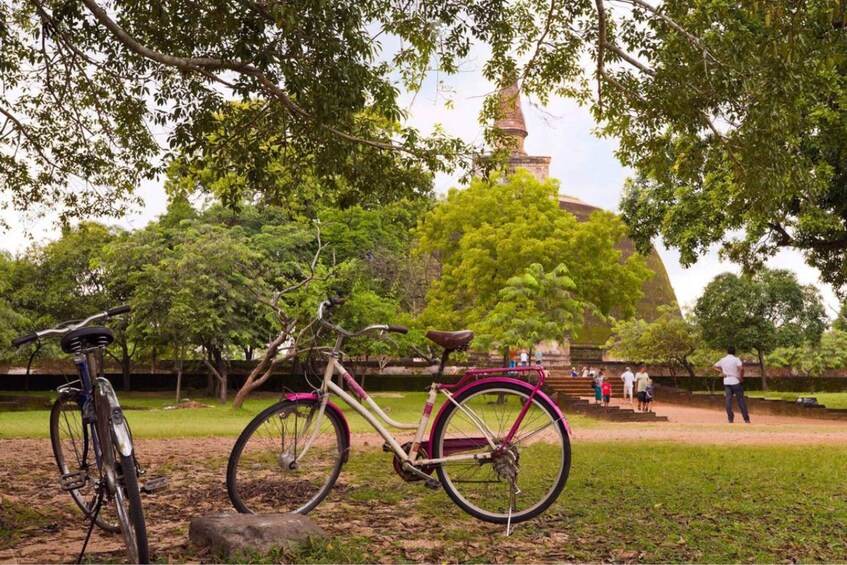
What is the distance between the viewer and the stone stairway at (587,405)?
23484mm

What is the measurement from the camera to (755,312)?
38.3 meters

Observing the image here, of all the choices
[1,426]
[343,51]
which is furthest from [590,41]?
[1,426]

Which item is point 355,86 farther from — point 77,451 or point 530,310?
point 530,310

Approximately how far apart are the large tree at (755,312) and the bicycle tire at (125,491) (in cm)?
3620

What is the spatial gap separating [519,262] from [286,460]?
23.9m

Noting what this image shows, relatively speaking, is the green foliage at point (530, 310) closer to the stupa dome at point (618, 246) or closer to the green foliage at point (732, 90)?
the stupa dome at point (618, 246)

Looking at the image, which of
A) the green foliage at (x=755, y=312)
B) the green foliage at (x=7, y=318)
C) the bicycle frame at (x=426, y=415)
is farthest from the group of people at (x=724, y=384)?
the green foliage at (x=7, y=318)

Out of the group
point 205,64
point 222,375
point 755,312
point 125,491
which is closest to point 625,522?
point 125,491

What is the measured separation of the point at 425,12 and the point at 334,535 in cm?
643

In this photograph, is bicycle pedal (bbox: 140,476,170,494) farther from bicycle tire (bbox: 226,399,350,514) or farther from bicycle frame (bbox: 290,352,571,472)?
bicycle frame (bbox: 290,352,571,472)

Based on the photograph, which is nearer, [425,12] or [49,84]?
[425,12]

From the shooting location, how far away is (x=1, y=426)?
18.6m

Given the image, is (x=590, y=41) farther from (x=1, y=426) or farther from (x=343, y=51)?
(x=1, y=426)

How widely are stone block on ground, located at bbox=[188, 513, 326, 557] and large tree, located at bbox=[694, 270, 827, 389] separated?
35.5 meters
